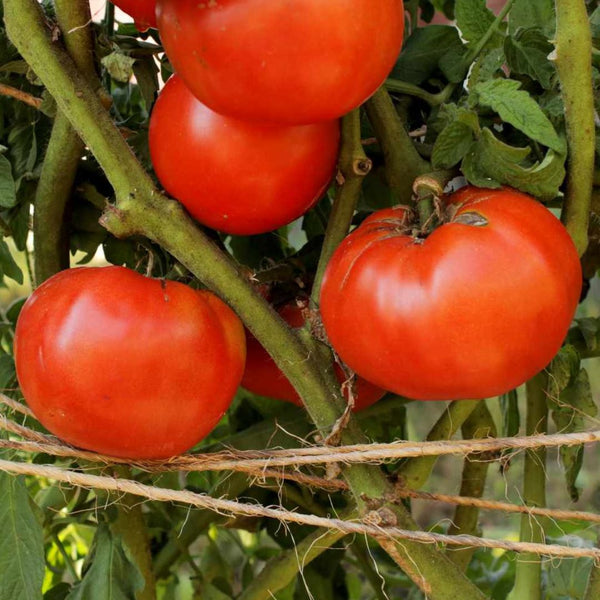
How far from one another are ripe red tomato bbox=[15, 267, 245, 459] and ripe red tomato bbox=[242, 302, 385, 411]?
0.10m

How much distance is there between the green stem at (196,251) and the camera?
2.00 feet

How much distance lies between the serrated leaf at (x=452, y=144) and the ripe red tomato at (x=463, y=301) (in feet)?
0.12

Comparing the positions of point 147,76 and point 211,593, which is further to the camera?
point 211,593

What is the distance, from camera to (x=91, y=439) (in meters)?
0.60

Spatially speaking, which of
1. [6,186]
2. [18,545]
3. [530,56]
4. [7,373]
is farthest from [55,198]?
[530,56]

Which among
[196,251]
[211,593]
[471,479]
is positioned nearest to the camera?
[196,251]

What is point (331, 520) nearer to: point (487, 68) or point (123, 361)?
point (123, 361)

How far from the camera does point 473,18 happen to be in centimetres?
67

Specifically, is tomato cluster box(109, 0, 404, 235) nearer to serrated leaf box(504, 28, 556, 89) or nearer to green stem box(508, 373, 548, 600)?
serrated leaf box(504, 28, 556, 89)

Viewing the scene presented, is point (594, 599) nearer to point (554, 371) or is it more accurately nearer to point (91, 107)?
point (554, 371)

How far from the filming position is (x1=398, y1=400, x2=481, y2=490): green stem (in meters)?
0.69

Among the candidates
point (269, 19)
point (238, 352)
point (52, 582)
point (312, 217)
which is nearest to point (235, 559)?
point (52, 582)

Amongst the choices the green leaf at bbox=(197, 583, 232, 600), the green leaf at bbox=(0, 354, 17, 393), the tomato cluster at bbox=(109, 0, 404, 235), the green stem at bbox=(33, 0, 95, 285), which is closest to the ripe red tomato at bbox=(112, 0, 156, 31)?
the tomato cluster at bbox=(109, 0, 404, 235)

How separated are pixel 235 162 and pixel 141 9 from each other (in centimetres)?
13
